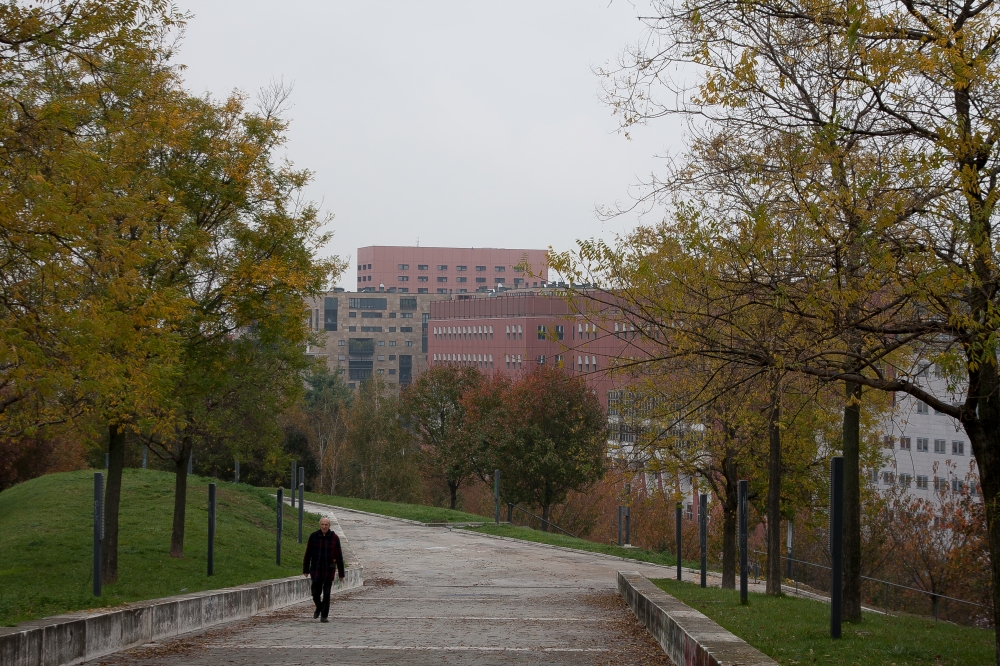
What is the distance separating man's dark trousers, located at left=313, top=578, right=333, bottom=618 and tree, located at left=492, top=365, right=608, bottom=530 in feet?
129

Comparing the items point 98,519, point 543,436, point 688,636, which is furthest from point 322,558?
point 543,436

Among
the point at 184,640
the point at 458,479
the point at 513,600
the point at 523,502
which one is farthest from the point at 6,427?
the point at 458,479

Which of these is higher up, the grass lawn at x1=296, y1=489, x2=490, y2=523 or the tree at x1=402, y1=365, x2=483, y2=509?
the tree at x1=402, y1=365, x2=483, y2=509

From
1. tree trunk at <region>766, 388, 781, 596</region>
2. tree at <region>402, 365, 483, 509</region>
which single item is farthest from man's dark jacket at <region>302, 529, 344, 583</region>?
tree at <region>402, 365, 483, 509</region>

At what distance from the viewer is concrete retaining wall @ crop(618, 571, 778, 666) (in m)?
7.89

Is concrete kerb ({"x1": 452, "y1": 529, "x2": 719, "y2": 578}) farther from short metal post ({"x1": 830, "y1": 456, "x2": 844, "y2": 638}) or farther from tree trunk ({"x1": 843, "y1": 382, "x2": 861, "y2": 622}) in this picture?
short metal post ({"x1": 830, "y1": 456, "x2": 844, "y2": 638})

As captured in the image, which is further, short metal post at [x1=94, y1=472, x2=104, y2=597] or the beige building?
the beige building

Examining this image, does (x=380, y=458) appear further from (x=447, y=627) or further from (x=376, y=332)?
(x=376, y=332)

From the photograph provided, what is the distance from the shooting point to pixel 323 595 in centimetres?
1363

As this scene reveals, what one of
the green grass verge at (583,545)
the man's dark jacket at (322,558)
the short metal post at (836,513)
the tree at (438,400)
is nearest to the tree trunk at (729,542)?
the green grass verge at (583,545)

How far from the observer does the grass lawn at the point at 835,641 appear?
30.7 feet

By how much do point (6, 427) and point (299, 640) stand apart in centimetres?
591

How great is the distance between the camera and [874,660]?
9.17 m

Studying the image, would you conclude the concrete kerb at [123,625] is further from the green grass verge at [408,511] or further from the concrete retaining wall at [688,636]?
the green grass verge at [408,511]
